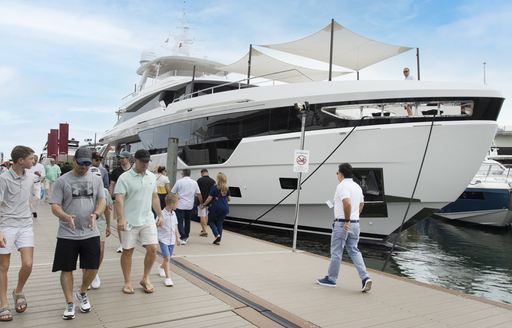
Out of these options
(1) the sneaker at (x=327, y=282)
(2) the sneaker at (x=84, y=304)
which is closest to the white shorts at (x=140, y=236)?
(2) the sneaker at (x=84, y=304)

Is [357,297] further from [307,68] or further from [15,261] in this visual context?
[307,68]

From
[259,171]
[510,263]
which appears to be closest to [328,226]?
[259,171]

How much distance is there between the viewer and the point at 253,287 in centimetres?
515

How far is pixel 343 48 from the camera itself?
13055mm

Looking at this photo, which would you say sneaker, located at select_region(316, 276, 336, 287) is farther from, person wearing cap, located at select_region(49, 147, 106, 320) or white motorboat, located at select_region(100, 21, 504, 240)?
white motorboat, located at select_region(100, 21, 504, 240)

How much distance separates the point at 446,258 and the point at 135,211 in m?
9.31

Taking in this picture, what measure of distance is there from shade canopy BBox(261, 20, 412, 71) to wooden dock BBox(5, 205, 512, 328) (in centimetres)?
783

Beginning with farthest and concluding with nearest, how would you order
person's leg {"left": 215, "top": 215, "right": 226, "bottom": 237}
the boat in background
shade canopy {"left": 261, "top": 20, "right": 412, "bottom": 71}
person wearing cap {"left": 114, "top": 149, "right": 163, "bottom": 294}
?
1. the boat in background
2. shade canopy {"left": 261, "top": 20, "right": 412, "bottom": 71}
3. person's leg {"left": 215, "top": 215, "right": 226, "bottom": 237}
4. person wearing cap {"left": 114, "top": 149, "right": 163, "bottom": 294}

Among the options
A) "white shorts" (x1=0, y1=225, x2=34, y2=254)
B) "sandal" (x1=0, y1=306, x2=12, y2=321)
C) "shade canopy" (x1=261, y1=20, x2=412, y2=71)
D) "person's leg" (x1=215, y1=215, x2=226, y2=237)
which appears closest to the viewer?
"sandal" (x1=0, y1=306, x2=12, y2=321)

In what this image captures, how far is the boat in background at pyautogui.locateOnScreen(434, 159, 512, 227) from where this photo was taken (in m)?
19.1

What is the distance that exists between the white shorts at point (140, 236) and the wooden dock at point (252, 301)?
1.84 ft

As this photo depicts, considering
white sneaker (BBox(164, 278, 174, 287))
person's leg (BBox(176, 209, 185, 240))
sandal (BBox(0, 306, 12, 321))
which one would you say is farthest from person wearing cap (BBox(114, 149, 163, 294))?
person's leg (BBox(176, 209, 185, 240))

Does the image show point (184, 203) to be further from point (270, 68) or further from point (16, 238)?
point (270, 68)

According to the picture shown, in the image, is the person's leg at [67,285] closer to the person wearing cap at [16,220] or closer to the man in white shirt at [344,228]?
the person wearing cap at [16,220]
